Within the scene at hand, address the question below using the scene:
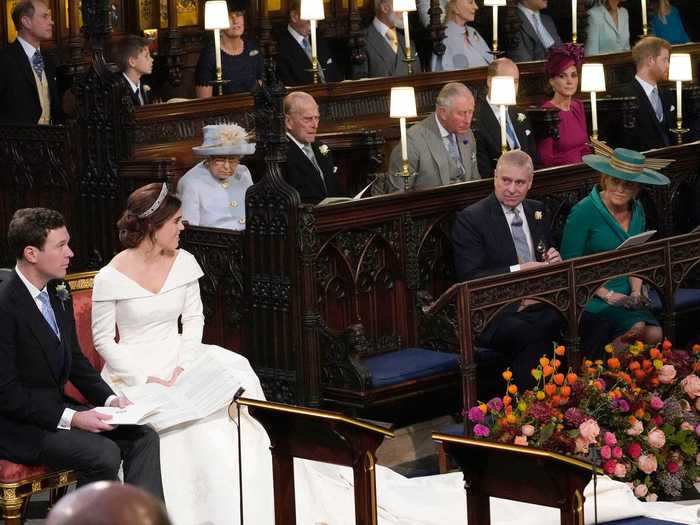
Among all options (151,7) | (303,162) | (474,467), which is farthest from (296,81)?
(474,467)

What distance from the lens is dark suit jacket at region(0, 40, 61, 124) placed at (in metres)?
8.47

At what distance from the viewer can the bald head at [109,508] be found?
134 centimetres

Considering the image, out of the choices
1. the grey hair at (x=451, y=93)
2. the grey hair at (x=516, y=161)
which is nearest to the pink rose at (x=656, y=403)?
the grey hair at (x=516, y=161)

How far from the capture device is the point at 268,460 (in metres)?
5.42

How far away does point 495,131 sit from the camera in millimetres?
8422

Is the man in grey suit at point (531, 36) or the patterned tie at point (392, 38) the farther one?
the man in grey suit at point (531, 36)

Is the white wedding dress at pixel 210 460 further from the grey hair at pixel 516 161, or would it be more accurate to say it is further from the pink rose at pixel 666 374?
the grey hair at pixel 516 161

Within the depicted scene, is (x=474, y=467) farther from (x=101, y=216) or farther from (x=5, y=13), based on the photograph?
(x=5, y=13)

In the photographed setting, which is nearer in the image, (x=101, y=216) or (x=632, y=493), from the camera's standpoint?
(x=632, y=493)

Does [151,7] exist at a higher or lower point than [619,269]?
higher

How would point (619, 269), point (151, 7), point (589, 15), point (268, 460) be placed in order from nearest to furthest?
point (268, 460)
point (619, 269)
point (151, 7)
point (589, 15)

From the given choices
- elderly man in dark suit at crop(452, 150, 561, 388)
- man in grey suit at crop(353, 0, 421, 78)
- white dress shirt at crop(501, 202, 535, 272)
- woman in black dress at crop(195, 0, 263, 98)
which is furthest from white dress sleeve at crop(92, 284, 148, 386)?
man in grey suit at crop(353, 0, 421, 78)

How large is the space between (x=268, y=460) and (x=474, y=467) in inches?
65.9

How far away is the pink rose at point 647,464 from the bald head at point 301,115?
2.69m
